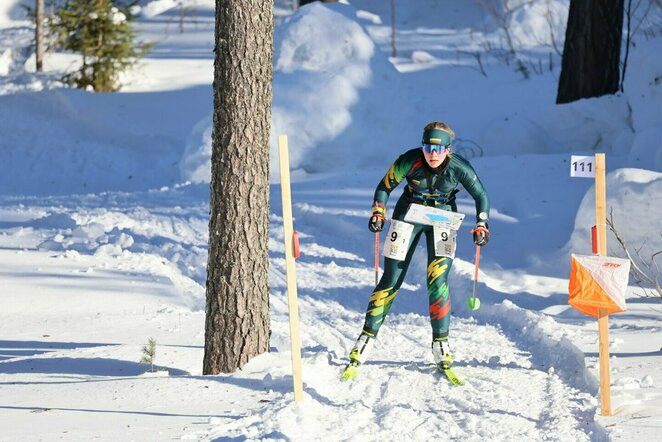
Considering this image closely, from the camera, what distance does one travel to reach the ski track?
6.06 metres

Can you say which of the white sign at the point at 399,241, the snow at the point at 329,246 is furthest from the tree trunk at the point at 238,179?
the white sign at the point at 399,241

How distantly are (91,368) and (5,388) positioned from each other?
0.66 meters

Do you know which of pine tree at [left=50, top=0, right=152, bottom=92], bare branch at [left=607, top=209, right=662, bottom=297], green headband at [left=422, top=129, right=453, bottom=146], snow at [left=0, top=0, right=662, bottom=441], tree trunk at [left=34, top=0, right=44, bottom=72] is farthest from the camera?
tree trunk at [left=34, top=0, right=44, bottom=72]

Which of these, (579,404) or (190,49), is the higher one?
(190,49)

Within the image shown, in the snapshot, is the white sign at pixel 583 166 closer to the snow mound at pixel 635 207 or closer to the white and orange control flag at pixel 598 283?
the white and orange control flag at pixel 598 283

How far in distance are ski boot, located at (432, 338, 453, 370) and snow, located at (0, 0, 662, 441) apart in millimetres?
114

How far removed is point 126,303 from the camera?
9953mm

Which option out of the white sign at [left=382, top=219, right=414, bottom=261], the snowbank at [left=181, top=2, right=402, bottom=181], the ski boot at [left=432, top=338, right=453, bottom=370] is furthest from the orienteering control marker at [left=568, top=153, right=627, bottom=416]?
the snowbank at [left=181, top=2, right=402, bottom=181]

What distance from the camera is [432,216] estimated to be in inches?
283

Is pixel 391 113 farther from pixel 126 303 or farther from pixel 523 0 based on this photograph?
pixel 523 0

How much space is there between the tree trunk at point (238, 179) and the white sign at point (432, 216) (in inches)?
36.2

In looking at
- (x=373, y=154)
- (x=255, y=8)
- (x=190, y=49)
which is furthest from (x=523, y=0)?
(x=255, y=8)

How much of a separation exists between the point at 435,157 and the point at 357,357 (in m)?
1.31

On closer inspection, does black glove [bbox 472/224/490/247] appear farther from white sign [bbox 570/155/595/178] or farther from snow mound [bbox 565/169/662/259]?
snow mound [bbox 565/169/662/259]
